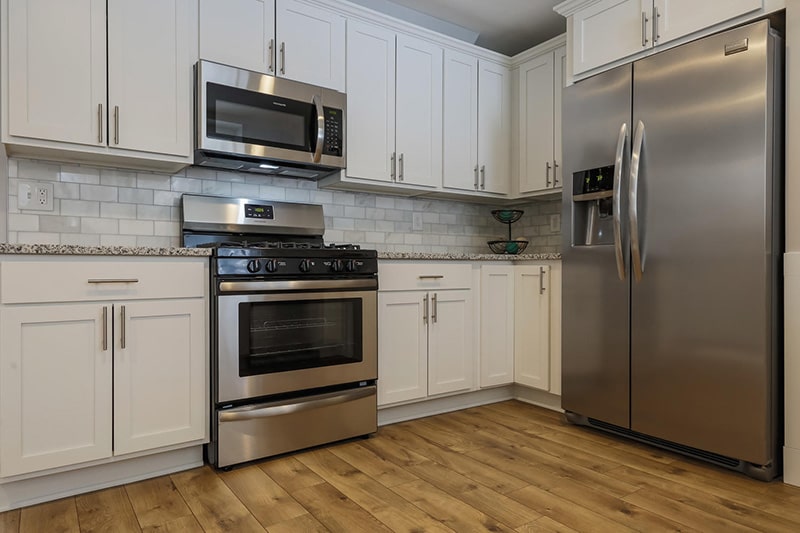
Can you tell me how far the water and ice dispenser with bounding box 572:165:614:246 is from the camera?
2.70 meters

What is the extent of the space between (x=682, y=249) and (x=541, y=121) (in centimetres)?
154

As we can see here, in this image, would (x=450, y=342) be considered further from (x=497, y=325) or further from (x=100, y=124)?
(x=100, y=124)

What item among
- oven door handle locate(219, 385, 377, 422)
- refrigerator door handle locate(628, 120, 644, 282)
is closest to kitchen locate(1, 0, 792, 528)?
refrigerator door handle locate(628, 120, 644, 282)

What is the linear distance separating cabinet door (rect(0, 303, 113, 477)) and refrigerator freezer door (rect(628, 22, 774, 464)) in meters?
2.31

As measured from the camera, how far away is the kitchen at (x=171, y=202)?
2.50 m

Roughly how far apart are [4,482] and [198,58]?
1923 millimetres

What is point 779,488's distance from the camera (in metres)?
2.08

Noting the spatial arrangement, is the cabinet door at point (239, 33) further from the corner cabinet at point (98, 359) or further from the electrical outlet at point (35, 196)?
the corner cabinet at point (98, 359)

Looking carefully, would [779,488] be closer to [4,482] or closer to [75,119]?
[4,482]

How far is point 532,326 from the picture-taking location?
10.7 feet

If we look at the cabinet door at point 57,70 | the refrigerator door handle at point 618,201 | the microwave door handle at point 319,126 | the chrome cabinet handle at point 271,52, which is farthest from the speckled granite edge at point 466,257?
the cabinet door at point 57,70

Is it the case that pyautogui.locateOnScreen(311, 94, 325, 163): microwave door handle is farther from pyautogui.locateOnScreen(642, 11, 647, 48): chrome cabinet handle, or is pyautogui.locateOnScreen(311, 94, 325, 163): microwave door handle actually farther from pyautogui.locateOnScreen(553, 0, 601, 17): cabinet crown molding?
pyautogui.locateOnScreen(642, 11, 647, 48): chrome cabinet handle

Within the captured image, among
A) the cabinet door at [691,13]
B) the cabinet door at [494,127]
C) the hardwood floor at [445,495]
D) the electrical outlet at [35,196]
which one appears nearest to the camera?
the hardwood floor at [445,495]

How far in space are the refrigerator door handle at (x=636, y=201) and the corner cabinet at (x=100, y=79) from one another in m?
2.07
